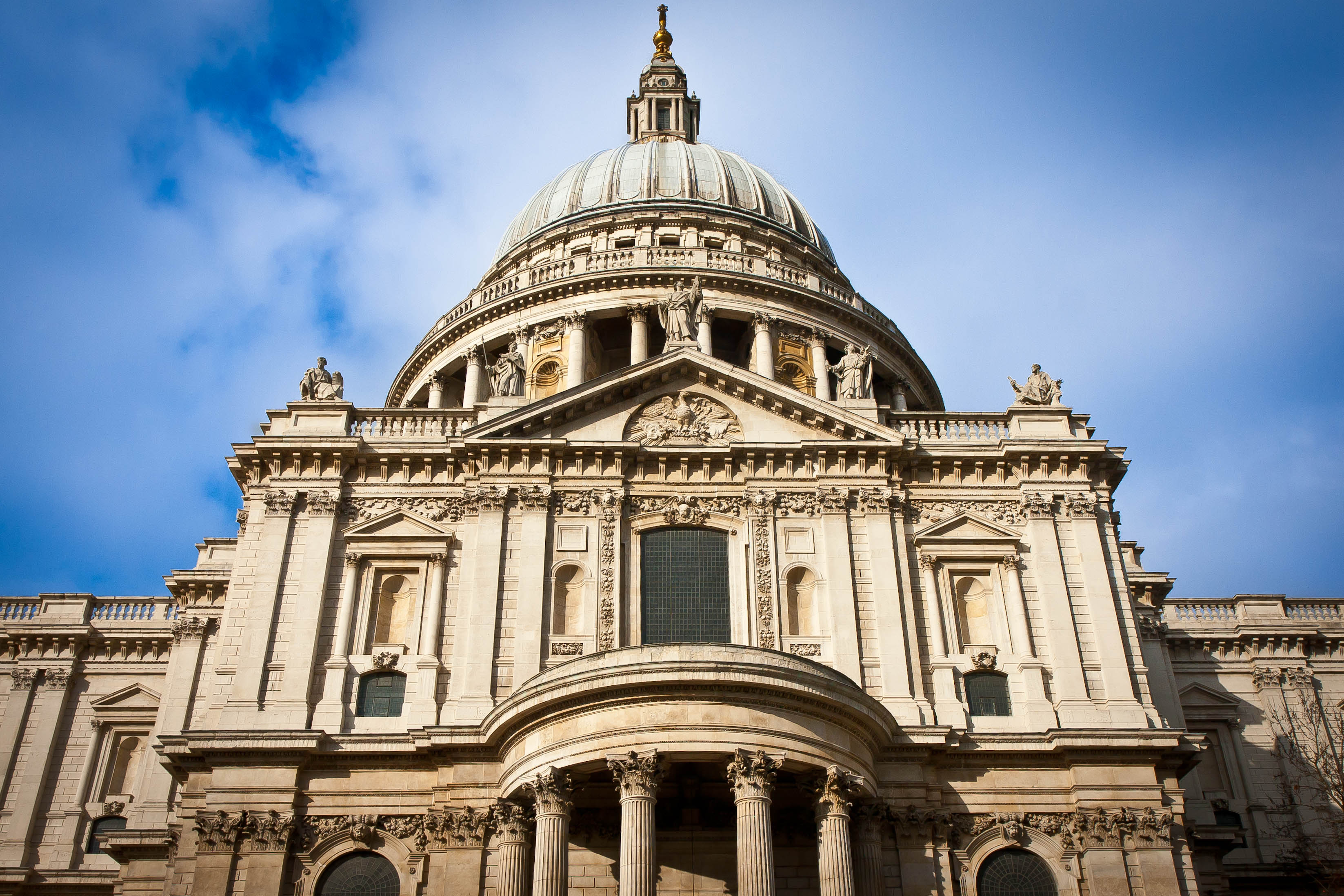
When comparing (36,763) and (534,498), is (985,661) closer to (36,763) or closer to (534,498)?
(534,498)

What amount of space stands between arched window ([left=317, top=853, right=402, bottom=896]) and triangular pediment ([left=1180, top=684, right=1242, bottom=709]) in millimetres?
26969

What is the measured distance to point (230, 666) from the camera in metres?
29.6

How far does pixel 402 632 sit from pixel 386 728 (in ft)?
9.42

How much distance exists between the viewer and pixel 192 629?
39031mm

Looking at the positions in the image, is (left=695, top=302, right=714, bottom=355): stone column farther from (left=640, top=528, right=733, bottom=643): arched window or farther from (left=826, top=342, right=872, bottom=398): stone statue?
(left=640, top=528, right=733, bottom=643): arched window

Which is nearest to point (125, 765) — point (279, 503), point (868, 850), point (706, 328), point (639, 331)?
point (279, 503)

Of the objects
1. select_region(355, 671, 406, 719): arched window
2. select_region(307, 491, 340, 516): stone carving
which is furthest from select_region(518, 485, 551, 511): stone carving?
select_region(355, 671, 406, 719): arched window

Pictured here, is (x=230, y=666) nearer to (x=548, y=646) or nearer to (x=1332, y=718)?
(x=548, y=646)

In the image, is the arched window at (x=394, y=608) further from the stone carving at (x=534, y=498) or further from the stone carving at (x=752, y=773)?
the stone carving at (x=752, y=773)

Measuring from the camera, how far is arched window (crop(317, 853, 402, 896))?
26.8 metres

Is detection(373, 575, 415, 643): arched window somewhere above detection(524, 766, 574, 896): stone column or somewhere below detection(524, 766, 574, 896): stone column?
above

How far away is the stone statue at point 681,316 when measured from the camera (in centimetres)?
3550

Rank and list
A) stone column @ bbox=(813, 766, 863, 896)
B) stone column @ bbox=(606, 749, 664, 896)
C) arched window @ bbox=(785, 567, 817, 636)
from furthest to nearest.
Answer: arched window @ bbox=(785, 567, 817, 636), stone column @ bbox=(813, 766, 863, 896), stone column @ bbox=(606, 749, 664, 896)

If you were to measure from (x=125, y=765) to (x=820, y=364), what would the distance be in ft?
97.7
